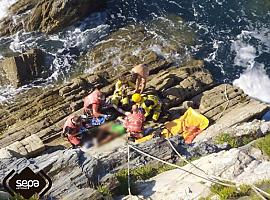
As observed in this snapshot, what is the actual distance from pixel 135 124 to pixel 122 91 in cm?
188

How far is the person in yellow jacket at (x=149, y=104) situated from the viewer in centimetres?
1861

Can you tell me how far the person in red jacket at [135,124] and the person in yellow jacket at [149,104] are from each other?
2.05ft

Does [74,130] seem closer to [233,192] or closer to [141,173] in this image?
[141,173]

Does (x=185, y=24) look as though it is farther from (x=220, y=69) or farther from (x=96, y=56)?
(x=96, y=56)

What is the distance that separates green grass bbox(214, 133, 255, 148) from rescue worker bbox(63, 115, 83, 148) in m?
4.81

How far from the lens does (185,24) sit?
26.8 m

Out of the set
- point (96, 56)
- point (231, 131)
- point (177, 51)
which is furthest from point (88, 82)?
point (231, 131)

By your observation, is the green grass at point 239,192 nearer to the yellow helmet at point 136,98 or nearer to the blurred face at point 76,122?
the blurred face at point 76,122

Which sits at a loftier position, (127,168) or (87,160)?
(87,160)

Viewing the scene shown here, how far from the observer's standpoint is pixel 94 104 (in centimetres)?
1822

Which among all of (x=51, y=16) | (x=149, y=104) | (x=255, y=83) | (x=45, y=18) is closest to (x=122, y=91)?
(x=149, y=104)

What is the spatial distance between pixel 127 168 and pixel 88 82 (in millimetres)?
7641

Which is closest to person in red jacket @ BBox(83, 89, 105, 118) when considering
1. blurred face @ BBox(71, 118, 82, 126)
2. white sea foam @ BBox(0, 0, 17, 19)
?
Answer: blurred face @ BBox(71, 118, 82, 126)

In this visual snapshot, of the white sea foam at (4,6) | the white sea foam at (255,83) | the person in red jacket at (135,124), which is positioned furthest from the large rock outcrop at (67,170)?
the white sea foam at (4,6)
